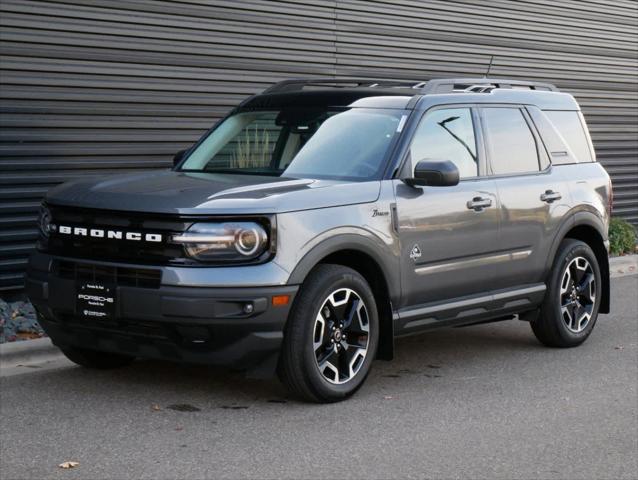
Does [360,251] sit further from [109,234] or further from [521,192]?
[521,192]

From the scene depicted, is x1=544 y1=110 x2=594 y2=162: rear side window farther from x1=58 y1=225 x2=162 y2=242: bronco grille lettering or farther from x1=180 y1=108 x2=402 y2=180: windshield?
x1=58 y1=225 x2=162 y2=242: bronco grille lettering

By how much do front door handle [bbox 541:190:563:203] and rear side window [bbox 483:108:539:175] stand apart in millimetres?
195

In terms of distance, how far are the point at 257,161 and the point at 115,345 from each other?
162 cm

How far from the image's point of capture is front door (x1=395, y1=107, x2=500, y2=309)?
718cm

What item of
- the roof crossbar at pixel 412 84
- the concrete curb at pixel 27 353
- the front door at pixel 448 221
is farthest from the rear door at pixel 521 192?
the concrete curb at pixel 27 353

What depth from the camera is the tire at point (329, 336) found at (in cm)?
648

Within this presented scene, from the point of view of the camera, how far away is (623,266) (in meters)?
14.0

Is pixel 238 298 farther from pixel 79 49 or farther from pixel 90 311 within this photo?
pixel 79 49

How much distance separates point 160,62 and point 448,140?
4135 millimetres

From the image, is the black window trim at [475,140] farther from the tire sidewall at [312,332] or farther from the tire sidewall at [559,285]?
the tire sidewall at [559,285]

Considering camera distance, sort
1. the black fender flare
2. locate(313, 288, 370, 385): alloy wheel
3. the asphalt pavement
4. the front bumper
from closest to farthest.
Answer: the asphalt pavement
the front bumper
the black fender flare
locate(313, 288, 370, 385): alloy wheel

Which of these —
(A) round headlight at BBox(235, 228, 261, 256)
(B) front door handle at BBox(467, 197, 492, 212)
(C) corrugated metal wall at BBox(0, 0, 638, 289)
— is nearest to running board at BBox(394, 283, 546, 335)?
(B) front door handle at BBox(467, 197, 492, 212)

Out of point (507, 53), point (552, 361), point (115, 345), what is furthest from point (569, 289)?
point (507, 53)

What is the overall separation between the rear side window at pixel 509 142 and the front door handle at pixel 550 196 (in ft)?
0.64
